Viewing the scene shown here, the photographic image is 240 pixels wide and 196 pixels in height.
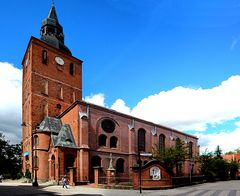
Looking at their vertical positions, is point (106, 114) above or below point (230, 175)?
above

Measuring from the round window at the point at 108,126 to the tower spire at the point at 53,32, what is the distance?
16959 mm

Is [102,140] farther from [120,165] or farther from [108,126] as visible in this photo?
[120,165]

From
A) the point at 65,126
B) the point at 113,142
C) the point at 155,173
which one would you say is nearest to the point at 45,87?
the point at 65,126

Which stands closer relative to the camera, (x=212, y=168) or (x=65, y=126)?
(x=65, y=126)

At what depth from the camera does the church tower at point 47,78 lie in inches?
1877

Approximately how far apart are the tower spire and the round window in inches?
668

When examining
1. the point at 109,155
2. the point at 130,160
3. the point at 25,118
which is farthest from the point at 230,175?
the point at 25,118

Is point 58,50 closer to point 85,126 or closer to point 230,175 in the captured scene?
point 85,126

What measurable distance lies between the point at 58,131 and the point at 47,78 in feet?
34.1

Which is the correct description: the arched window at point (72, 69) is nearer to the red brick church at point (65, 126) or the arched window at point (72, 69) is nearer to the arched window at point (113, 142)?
the red brick church at point (65, 126)

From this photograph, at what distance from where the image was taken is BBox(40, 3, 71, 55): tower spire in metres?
53.3

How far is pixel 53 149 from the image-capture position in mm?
39594

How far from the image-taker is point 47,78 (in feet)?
165

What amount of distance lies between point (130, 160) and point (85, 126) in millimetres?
11227
